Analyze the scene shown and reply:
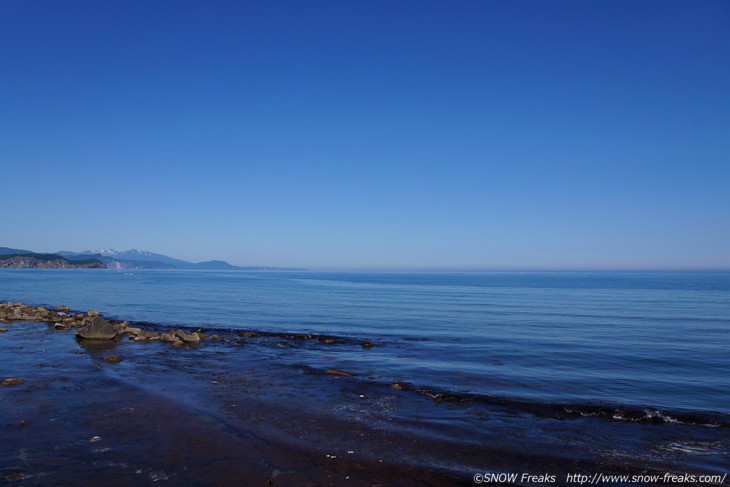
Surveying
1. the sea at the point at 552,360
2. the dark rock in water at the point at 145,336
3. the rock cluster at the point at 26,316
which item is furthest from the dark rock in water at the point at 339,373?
the rock cluster at the point at 26,316

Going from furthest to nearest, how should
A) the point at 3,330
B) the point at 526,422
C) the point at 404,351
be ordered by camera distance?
1. the point at 3,330
2. the point at 404,351
3. the point at 526,422

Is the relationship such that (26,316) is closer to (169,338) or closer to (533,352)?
(169,338)

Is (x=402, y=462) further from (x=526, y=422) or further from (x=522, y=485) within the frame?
(x=526, y=422)

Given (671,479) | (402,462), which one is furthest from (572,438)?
(402,462)

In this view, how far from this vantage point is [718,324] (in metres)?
33.6

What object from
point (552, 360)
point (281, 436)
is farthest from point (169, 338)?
point (552, 360)

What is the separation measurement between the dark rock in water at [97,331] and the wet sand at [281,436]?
25.9 feet

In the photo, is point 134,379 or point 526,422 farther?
point 134,379

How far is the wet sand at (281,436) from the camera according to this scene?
28.2ft

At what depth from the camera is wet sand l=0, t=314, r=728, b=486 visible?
8.59 m

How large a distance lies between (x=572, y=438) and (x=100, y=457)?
11049 millimetres

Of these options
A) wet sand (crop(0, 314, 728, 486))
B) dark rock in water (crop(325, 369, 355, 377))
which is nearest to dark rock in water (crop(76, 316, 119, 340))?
wet sand (crop(0, 314, 728, 486))

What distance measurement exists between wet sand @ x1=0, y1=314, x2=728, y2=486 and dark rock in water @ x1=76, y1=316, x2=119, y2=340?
7905mm

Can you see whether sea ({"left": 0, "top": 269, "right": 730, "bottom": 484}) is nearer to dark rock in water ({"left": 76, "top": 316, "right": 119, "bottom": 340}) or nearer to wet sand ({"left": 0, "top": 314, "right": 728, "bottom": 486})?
wet sand ({"left": 0, "top": 314, "right": 728, "bottom": 486})
